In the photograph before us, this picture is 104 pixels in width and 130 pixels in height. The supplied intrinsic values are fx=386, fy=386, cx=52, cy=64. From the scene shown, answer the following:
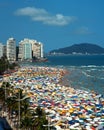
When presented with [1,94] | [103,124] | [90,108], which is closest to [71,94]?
[90,108]

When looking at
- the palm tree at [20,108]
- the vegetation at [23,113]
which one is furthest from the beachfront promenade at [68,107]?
the palm tree at [20,108]

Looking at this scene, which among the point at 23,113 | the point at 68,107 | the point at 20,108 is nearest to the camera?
the point at 23,113

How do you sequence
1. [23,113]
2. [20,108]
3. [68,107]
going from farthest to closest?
[68,107], [20,108], [23,113]

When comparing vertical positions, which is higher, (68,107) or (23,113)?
(23,113)

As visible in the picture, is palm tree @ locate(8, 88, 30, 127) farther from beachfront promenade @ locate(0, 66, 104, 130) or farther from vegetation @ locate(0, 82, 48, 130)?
beachfront promenade @ locate(0, 66, 104, 130)

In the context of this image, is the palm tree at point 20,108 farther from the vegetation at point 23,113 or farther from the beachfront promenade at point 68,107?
the beachfront promenade at point 68,107

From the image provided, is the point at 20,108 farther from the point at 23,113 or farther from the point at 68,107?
the point at 68,107

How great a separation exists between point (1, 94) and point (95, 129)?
1743 centimetres

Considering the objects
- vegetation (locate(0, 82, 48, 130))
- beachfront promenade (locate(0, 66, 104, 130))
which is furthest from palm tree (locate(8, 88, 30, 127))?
beachfront promenade (locate(0, 66, 104, 130))

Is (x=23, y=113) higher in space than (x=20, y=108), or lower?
lower

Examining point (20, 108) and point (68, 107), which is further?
point (68, 107)

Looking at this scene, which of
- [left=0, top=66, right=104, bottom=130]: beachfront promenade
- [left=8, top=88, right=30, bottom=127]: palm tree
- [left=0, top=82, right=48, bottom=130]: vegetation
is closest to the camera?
[left=0, top=82, right=48, bottom=130]: vegetation

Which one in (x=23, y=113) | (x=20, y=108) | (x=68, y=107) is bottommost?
(x=68, y=107)

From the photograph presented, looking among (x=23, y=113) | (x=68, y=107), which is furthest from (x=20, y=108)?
(x=68, y=107)
